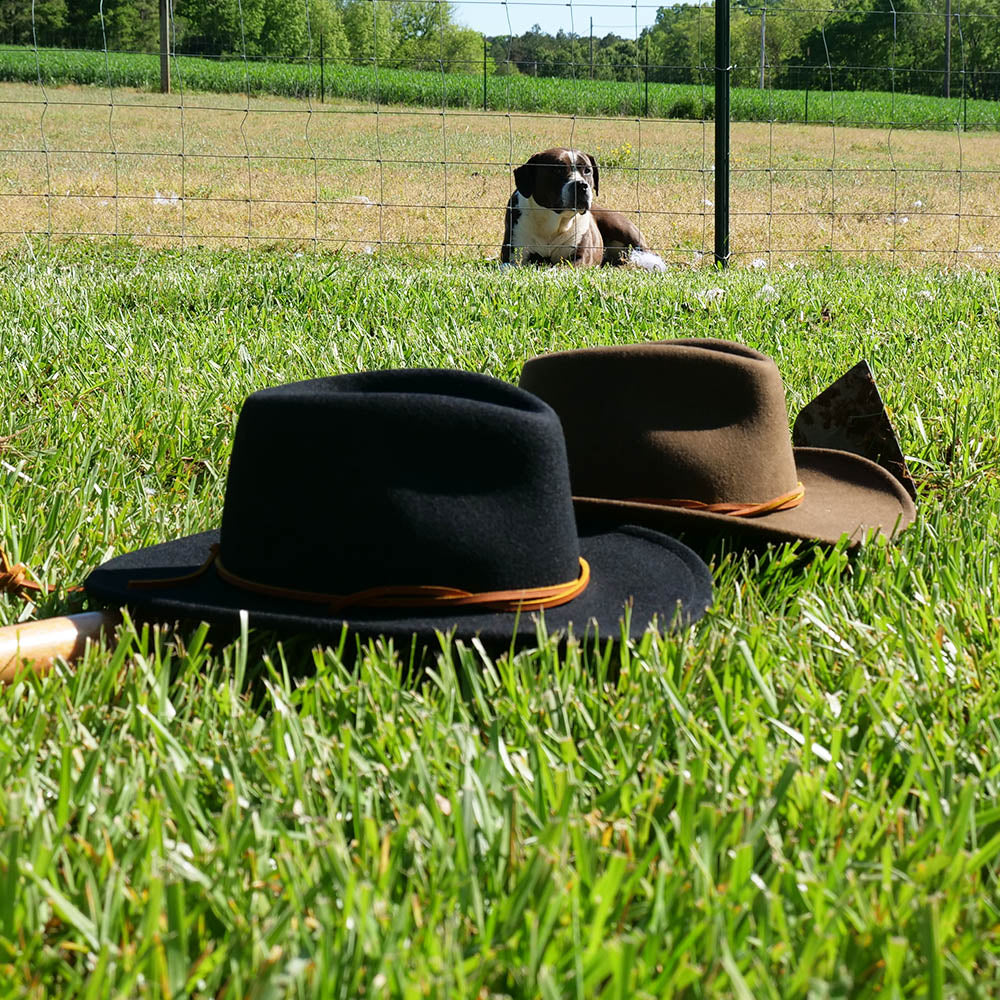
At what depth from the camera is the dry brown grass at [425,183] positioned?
9.08m

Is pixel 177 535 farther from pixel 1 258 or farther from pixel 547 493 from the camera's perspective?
pixel 1 258

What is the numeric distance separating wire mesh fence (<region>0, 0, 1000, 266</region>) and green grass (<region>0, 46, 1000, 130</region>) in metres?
0.11

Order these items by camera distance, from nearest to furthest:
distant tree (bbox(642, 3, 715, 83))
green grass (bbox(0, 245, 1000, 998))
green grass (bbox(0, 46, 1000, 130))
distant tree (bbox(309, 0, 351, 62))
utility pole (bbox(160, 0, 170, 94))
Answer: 1. green grass (bbox(0, 245, 1000, 998))
2. utility pole (bbox(160, 0, 170, 94))
3. green grass (bbox(0, 46, 1000, 130))
4. distant tree (bbox(642, 3, 715, 83))
5. distant tree (bbox(309, 0, 351, 62))

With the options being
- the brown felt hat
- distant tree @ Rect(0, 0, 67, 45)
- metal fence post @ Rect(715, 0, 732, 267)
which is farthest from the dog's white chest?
distant tree @ Rect(0, 0, 67, 45)

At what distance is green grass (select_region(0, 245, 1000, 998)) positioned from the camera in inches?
38.9

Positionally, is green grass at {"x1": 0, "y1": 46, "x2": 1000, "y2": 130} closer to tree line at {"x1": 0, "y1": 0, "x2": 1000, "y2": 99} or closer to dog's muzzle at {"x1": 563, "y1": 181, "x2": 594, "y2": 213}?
tree line at {"x1": 0, "y1": 0, "x2": 1000, "y2": 99}

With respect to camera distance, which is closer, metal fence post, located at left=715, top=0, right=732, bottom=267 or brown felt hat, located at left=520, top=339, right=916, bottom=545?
brown felt hat, located at left=520, top=339, right=916, bottom=545

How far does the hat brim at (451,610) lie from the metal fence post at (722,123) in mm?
5486

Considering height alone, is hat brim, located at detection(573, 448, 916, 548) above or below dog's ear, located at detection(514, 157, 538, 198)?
below

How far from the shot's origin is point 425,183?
1450 centimetres

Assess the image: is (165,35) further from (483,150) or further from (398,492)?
(398,492)

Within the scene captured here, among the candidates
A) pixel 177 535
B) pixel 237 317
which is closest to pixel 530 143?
pixel 237 317

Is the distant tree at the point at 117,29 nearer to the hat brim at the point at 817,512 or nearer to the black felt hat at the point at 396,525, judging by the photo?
the hat brim at the point at 817,512

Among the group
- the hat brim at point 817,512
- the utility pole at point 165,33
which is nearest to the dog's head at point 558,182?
the utility pole at point 165,33
